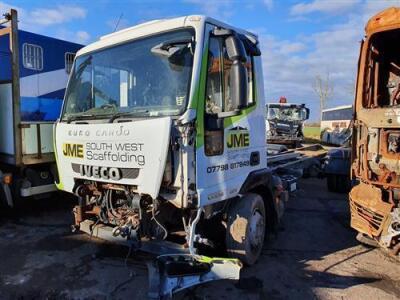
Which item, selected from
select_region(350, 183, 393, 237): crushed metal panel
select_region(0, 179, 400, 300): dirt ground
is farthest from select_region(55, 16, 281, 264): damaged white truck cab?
select_region(350, 183, 393, 237): crushed metal panel

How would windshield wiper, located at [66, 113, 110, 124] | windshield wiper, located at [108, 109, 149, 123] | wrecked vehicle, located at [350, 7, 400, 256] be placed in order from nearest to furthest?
windshield wiper, located at [108, 109, 149, 123], windshield wiper, located at [66, 113, 110, 124], wrecked vehicle, located at [350, 7, 400, 256]

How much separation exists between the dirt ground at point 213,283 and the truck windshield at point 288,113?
51.6 ft

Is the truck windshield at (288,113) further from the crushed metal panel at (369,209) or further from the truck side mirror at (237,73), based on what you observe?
the truck side mirror at (237,73)

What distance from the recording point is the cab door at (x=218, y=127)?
3.67 metres

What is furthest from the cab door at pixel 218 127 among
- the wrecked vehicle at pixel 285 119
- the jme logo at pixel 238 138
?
the wrecked vehicle at pixel 285 119

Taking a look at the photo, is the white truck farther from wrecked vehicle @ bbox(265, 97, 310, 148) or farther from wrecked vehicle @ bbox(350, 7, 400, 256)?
wrecked vehicle @ bbox(265, 97, 310, 148)

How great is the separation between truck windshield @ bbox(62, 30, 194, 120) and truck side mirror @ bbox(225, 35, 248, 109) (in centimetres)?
39

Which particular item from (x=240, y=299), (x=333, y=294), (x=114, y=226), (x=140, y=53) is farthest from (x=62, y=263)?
(x=333, y=294)

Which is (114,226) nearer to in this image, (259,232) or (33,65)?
(259,232)

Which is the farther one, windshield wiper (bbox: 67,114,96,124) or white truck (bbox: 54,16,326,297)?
windshield wiper (bbox: 67,114,96,124)

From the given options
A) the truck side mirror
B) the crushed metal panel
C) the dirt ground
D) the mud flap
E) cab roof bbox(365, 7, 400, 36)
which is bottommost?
the dirt ground

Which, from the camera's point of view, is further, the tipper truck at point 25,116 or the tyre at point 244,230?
the tipper truck at point 25,116

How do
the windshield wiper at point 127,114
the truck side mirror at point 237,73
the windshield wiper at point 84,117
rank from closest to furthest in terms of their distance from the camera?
the truck side mirror at point 237,73, the windshield wiper at point 127,114, the windshield wiper at point 84,117

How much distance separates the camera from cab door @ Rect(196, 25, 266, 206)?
367cm
